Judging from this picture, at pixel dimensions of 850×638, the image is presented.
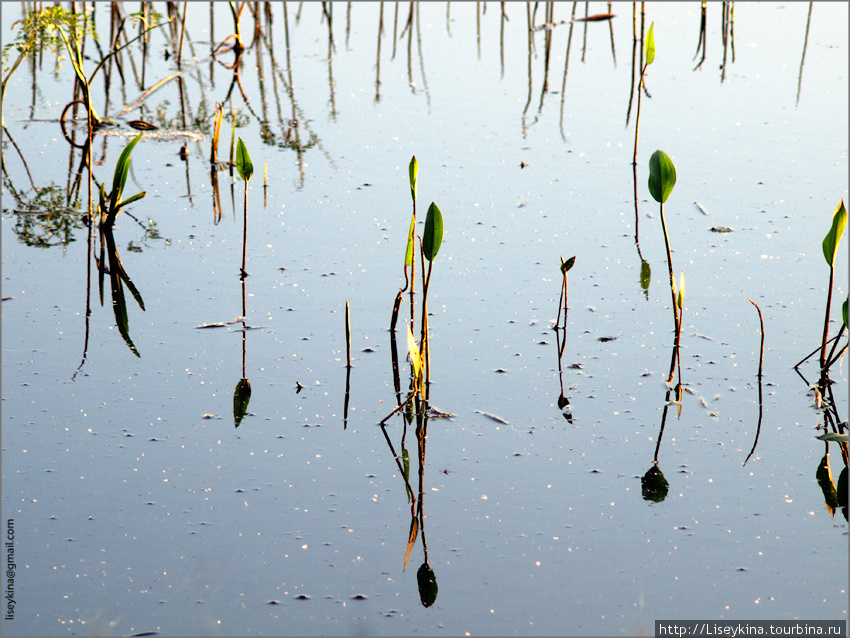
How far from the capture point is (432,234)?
6.11 feet

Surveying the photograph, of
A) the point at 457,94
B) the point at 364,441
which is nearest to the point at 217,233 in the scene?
the point at 364,441

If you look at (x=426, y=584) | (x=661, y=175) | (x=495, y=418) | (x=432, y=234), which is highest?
(x=661, y=175)

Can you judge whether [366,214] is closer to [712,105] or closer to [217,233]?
[217,233]

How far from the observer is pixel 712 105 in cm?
418

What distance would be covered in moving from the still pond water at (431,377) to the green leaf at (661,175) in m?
0.36

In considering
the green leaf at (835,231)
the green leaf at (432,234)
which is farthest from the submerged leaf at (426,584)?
the green leaf at (835,231)

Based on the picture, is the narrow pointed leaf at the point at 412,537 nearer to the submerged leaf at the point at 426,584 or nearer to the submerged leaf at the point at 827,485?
the submerged leaf at the point at 426,584

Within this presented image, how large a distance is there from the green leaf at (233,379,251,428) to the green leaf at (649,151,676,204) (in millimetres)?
1190

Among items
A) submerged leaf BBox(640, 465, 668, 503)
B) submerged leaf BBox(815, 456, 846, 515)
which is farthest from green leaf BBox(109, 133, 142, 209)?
submerged leaf BBox(815, 456, 846, 515)

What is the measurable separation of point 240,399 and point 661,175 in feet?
4.12

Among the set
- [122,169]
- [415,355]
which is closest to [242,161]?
[122,169]

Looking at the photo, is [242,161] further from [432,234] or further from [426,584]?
[426,584]

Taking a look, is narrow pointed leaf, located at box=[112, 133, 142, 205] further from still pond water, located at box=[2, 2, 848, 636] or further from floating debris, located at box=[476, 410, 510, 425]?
floating debris, located at box=[476, 410, 510, 425]

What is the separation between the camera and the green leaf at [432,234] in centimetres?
182
